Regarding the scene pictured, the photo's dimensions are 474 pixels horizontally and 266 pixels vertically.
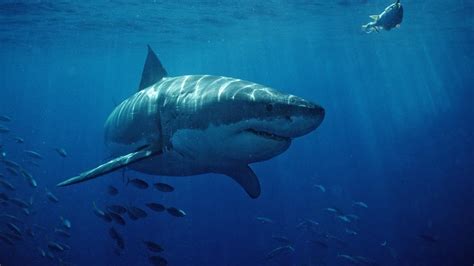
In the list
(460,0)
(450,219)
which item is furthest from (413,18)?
(450,219)

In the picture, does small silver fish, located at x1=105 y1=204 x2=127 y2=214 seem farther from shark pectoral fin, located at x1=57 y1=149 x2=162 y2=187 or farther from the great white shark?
shark pectoral fin, located at x1=57 y1=149 x2=162 y2=187

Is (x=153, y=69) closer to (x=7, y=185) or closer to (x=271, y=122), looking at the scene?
(x=271, y=122)

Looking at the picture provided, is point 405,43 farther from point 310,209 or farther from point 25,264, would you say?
point 25,264

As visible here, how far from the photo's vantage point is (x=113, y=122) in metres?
7.19

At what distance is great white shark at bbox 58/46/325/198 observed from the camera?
387cm

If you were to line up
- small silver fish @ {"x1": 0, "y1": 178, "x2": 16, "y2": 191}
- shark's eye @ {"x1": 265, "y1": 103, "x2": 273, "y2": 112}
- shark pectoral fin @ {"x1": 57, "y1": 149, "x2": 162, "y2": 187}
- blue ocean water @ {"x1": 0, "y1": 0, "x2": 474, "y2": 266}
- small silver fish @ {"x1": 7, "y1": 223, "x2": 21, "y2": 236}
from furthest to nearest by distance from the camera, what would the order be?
1. blue ocean water @ {"x1": 0, "y1": 0, "x2": 474, "y2": 266}
2. small silver fish @ {"x1": 0, "y1": 178, "x2": 16, "y2": 191}
3. small silver fish @ {"x1": 7, "y1": 223, "x2": 21, "y2": 236}
4. shark pectoral fin @ {"x1": 57, "y1": 149, "x2": 162, "y2": 187}
5. shark's eye @ {"x1": 265, "y1": 103, "x2": 273, "y2": 112}

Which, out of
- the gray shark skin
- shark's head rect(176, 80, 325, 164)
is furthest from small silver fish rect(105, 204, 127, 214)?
the gray shark skin

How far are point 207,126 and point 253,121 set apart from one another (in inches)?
30.7

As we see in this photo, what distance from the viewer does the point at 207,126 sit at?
450cm

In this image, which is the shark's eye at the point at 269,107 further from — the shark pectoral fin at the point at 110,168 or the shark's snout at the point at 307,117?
the shark pectoral fin at the point at 110,168

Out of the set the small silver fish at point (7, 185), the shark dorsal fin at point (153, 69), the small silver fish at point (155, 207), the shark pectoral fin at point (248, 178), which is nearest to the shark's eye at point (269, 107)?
the shark pectoral fin at point (248, 178)

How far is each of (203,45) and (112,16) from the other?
1962 centimetres

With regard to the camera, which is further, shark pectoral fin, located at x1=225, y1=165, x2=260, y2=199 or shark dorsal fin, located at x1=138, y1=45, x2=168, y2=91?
shark dorsal fin, located at x1=138, y1=45, x2=168, y2=91

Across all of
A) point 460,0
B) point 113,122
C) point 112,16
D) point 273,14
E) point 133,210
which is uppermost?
point 460,0
